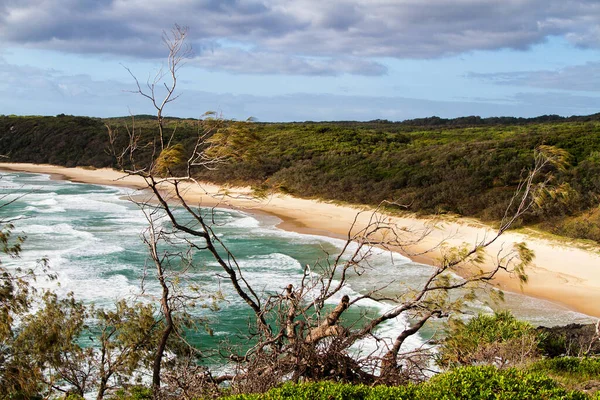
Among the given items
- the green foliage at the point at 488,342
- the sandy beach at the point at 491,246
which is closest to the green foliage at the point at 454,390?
the sandy beach at the point at 491,246

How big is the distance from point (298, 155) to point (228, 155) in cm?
3841

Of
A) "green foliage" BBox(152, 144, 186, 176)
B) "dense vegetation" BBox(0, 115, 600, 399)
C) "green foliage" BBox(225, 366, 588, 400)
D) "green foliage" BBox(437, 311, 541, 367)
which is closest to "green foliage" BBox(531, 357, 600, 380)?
"dense vegetation" BBox(0, 115, 600, 399)

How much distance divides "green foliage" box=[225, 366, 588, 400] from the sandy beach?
4.80 ft

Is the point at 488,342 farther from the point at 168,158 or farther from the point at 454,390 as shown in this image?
the point at 168,158

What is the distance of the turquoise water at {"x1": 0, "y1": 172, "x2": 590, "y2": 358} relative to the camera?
573 inches

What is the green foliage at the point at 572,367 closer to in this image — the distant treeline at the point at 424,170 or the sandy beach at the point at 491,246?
the sandy beach at the point at 491,246

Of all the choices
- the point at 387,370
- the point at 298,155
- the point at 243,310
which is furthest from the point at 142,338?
the point at 298,155

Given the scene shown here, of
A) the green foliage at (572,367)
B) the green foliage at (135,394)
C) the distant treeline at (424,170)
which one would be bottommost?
the green foliage at (135,394)

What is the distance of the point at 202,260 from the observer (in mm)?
20031

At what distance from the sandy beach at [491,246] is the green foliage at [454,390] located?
1.46 metres

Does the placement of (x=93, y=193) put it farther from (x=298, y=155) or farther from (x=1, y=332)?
(x=1, y=332)

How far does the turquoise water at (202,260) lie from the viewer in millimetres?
14562

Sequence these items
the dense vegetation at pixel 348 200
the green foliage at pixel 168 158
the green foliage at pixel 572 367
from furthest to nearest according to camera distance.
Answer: the green foliage at pixel 572 367
the green foliage at pixel 168 158
the dense vegetation at pixel 348 200

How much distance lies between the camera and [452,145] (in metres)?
38.2
